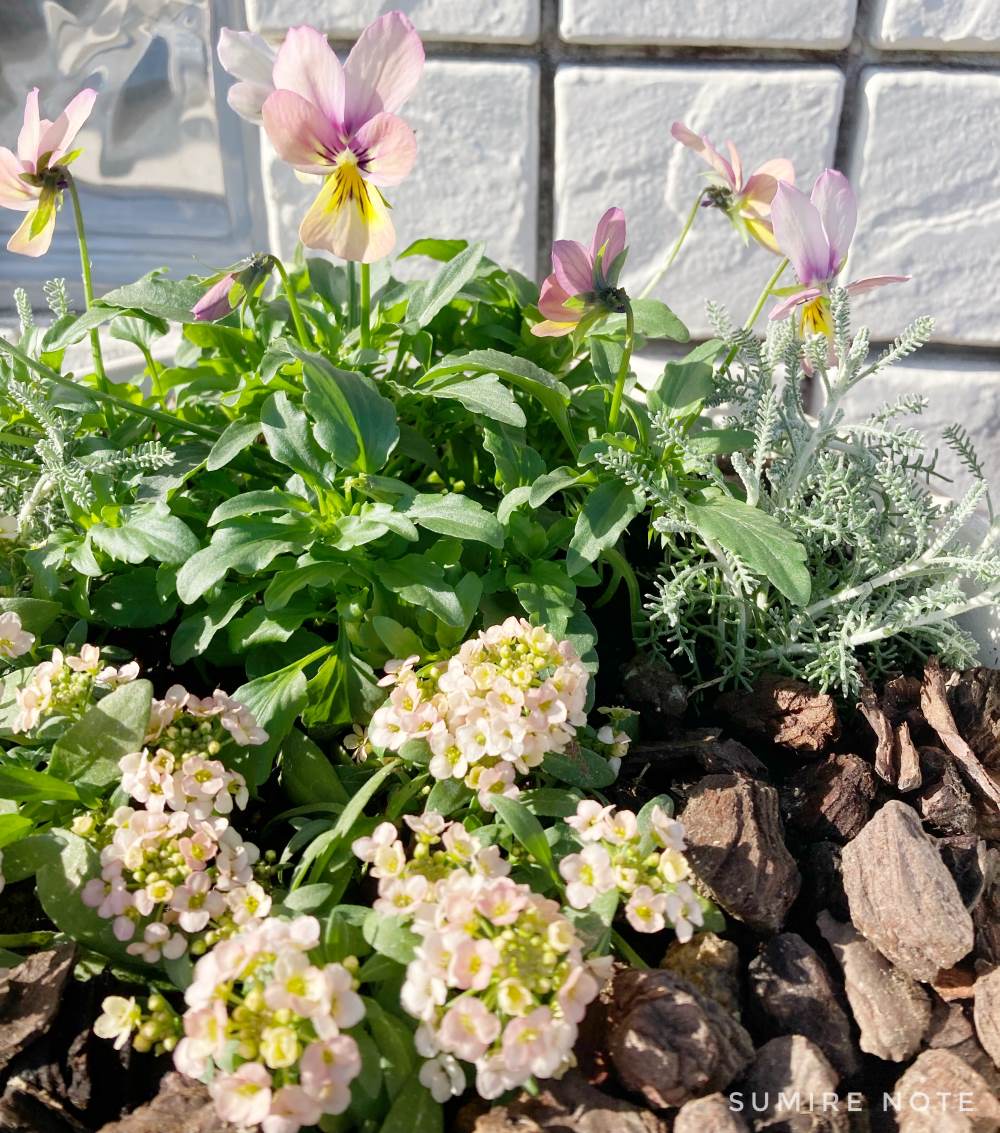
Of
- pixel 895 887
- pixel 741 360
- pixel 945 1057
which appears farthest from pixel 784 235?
pixel 945 1057

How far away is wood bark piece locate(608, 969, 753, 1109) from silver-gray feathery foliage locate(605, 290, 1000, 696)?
0.38m

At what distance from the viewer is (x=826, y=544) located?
3.62 ft

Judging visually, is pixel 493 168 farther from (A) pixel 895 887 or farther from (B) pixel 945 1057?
(B) pixel 945 1057

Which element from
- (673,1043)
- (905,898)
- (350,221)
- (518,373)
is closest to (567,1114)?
(673,1043)

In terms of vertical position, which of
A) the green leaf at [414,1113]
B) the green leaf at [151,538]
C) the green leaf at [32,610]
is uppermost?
the green leaf at [151,538]

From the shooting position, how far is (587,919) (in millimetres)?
783

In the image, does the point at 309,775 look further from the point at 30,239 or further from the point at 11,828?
the point at 30,239

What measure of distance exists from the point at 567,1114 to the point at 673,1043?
0.29ft

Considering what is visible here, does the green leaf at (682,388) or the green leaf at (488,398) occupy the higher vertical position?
the green leaf at (488,398)

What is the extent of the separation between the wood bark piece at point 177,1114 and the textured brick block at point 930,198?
4.96 feet

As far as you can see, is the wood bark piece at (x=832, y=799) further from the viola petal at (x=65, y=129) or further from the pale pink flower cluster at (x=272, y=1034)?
the viola petal at (x=65, y=129)

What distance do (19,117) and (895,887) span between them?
73.2 inches

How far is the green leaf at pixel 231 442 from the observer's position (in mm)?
1030

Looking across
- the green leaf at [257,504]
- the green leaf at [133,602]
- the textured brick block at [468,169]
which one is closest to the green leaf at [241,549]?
the green leaf at [257,504]
